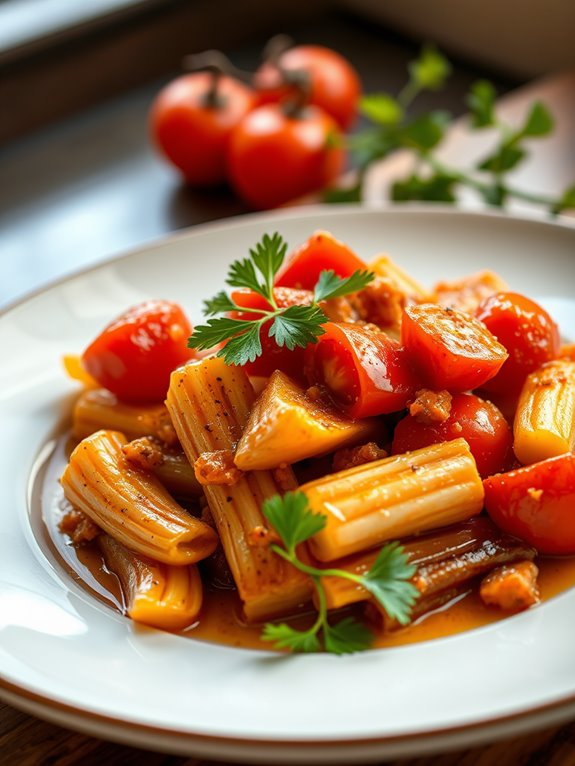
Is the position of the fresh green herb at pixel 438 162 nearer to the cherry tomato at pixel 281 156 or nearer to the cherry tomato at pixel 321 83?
the cherry tomato at pixel 281 156

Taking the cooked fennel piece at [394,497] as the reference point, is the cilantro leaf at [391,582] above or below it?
below

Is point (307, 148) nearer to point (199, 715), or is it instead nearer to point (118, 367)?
point (118, 367)

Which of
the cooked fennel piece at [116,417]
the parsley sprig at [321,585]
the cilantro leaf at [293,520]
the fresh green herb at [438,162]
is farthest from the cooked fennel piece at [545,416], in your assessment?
the fresh green herb at [438,162]

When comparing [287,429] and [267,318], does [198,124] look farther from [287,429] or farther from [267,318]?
[287,429]

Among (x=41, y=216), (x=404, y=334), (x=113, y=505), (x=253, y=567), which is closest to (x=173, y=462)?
(x=113, y=505)

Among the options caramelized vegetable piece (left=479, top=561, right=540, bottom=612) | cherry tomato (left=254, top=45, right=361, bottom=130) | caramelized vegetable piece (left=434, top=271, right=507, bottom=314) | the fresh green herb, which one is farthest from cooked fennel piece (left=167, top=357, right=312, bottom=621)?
cherry tomato (left=254, top=45, right=361, bottom=130)

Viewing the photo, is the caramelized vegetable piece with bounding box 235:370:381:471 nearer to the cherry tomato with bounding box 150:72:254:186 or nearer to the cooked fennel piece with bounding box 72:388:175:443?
the cooked fennel piece with bounding box 72:388:175:443

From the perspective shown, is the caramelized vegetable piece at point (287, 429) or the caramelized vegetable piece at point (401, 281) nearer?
the caramelized vegetable piece at point (287, 429)

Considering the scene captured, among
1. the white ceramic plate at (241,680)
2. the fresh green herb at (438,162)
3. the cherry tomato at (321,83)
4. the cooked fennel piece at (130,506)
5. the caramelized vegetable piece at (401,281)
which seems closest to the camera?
the white ceramic plate at (241,680)
